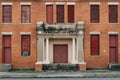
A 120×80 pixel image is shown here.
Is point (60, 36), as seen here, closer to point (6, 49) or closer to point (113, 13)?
→ point (6, 49)

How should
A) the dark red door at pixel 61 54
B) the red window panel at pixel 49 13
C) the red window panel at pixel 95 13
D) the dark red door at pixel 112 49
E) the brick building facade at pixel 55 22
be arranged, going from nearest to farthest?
the brick building facade at pixel 55 22 → the red window panel at pixel 49 13 → the dark red door at pixel 112 49 → the red window panel at pixel 95 13 → the dark red door at pixel 61 54

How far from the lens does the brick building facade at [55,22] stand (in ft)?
141

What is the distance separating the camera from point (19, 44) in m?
43.0

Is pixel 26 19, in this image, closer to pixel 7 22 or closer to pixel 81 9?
pixel 7 22

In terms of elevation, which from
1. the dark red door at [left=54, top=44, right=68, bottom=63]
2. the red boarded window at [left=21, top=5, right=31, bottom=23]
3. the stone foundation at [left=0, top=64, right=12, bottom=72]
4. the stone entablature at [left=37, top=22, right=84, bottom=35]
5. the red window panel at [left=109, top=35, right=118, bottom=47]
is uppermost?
the red boarded window at [left=21, top=5, right=31, bottom=23]

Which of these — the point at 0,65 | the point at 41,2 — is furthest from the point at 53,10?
the point at 0,65

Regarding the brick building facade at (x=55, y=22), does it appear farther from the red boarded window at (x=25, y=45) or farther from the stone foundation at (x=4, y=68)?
the stone foundation at (x=4, y=68)

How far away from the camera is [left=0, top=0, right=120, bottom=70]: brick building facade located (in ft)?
141

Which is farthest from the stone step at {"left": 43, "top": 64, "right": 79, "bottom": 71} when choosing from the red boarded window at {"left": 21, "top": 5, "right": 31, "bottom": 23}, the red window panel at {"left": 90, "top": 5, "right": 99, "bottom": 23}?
the red window panel at {"left": 90, "top": 5, "right": 99, "bottom": 23}

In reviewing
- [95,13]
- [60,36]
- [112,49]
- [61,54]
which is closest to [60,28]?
[60,36]

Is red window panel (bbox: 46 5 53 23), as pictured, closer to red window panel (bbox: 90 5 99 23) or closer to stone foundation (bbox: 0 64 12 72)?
red window panel (bbox: 90 5 99 23)

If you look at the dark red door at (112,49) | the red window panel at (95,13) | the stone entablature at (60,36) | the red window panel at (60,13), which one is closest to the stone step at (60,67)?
the stone entablature at (60,36)

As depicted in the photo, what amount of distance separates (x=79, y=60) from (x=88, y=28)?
3531 mm

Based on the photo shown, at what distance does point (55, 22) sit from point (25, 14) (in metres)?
3.30
